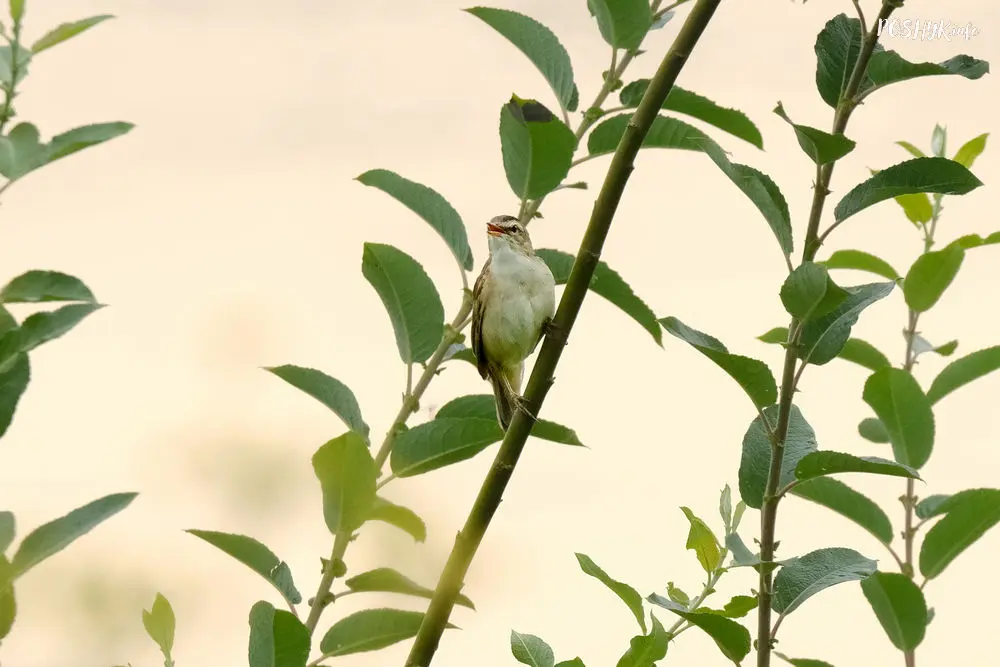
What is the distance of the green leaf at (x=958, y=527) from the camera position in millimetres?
3127

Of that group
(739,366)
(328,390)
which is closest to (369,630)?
(328,390)

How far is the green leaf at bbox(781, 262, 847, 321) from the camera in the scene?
7.11 feet

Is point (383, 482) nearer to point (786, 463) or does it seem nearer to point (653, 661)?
point (653, 661)

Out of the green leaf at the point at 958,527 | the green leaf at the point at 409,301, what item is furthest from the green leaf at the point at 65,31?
the green leaf at the point at 958,527

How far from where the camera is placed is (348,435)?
7.12ft

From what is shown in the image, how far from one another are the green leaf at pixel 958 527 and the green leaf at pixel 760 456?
739 mm

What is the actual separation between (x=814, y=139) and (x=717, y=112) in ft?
0.84

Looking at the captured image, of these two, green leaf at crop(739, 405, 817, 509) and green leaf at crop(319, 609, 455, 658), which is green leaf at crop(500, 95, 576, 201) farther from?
green leaf at crop(319, 609, 455, 658)

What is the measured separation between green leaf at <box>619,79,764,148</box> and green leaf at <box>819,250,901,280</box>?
80.3 inches

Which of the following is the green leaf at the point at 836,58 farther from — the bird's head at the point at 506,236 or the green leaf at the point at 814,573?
the bird's head at the point at 506,236

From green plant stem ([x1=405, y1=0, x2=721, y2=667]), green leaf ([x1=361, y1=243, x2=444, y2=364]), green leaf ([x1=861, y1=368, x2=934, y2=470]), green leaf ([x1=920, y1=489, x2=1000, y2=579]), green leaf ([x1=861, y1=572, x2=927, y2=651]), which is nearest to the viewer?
green plant stem ([x1=405, y1=0, x2=721, y2=667])

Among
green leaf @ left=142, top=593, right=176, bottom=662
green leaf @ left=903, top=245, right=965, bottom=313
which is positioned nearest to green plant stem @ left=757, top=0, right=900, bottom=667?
green leaf @ left=142, top=593, right=176, bottom=662

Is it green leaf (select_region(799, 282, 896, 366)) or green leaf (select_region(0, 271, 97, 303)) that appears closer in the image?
green leaf (select_region(799, 282, 896, 366))

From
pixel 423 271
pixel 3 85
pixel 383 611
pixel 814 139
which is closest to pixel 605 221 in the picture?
pixel 814 139
